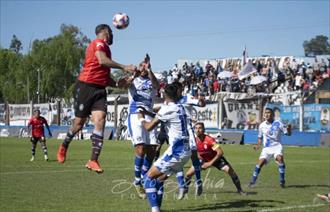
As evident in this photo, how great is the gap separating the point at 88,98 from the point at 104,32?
38.6 inches

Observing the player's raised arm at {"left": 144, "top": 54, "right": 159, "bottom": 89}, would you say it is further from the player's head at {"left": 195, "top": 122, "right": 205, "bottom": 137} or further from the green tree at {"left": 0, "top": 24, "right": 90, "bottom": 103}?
the green tree at {"left": 0, "top": 24, "right": 90, "bottom": 103}

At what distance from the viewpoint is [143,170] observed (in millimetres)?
13234

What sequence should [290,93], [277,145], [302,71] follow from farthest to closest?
[302,71], [290,93], [277,145]

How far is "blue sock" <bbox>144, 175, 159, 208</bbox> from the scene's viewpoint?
10.7 meters

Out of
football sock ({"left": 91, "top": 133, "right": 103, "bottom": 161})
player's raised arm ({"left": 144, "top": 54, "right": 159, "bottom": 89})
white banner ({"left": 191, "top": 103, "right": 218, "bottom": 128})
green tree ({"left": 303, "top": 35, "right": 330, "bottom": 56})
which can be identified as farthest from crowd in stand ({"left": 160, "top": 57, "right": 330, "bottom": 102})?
green tree ({"left": 303, "top": 35, "right": 330, "bottom": 56})

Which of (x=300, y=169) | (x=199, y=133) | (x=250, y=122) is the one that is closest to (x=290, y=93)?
(x=250, y=122)

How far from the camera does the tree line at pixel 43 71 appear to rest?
273ft

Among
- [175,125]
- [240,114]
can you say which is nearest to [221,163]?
[175,125]

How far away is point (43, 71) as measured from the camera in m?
86.9

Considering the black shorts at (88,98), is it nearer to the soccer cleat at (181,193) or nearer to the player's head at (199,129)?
the soccer cleat at (181,193)

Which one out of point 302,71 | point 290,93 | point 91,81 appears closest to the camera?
point 91,81

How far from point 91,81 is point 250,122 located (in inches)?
1422

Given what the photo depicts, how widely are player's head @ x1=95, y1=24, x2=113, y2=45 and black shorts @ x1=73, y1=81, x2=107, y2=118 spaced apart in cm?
70

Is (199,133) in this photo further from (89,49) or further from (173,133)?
(89,49)
